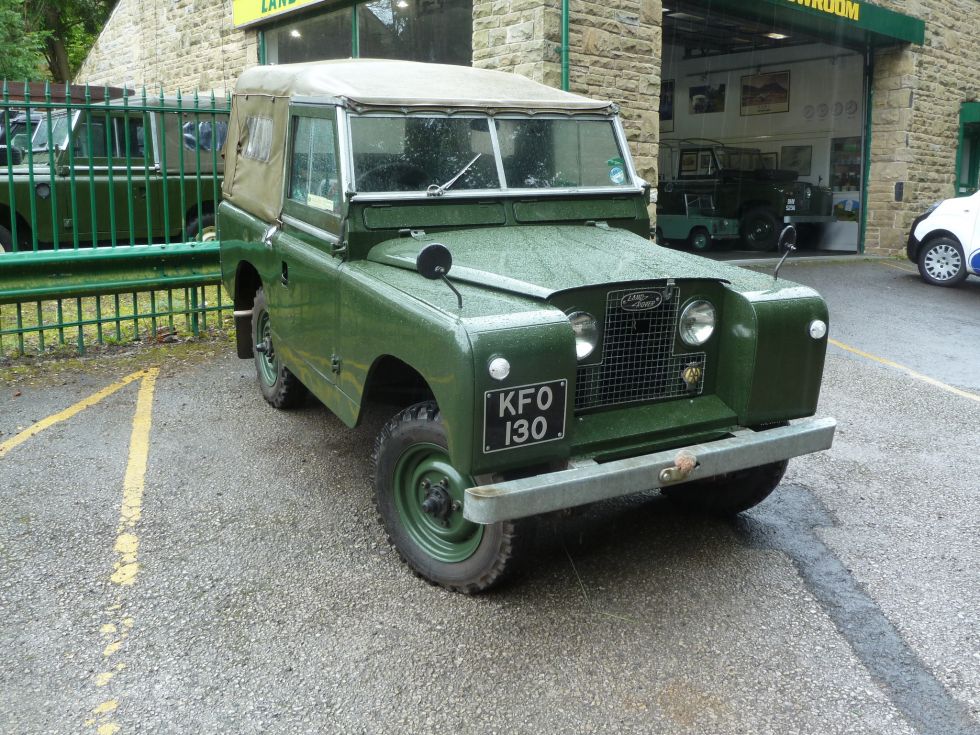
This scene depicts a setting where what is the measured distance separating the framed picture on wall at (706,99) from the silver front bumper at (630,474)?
19619 millimetres

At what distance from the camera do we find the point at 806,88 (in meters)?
19.8

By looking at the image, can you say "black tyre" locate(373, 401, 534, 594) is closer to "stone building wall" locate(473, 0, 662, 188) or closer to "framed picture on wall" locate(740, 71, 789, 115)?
"stone building wall" locate(473, 0, 662, 188)

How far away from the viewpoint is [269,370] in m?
6.52

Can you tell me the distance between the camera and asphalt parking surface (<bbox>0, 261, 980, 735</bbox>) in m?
3.13

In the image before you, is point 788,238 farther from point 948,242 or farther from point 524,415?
point 948,242

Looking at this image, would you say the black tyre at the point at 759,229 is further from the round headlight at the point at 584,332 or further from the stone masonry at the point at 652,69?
the round headlight at the point at 584,332

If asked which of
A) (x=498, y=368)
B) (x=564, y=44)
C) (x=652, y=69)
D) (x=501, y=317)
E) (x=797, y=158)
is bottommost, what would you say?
(x=498, y=368)

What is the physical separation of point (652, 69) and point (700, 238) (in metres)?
6.50

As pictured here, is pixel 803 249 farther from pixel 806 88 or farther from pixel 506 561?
pixel 506 561

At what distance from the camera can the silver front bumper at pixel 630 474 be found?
3.30 meters

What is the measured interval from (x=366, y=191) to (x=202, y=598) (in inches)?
81.6

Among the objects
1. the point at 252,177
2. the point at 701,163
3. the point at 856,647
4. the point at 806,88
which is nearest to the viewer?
the point at 856,647

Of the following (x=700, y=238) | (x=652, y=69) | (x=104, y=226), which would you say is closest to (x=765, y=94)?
(x=700, y=238)

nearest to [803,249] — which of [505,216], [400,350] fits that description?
[505,216]
